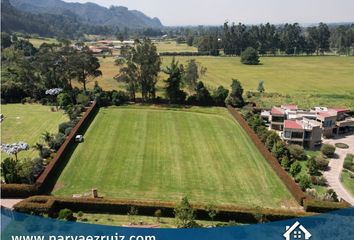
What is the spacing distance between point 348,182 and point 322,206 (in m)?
8.98

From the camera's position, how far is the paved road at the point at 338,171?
36.0 m

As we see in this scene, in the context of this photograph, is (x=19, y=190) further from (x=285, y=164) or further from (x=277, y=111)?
(x=277, y=111)

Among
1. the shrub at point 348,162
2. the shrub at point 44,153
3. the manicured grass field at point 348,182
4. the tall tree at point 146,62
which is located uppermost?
the tall tree at point 146,62

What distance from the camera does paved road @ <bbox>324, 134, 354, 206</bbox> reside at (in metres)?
36.0

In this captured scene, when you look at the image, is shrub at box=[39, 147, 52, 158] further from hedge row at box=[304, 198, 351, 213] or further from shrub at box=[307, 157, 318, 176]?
shrub at box=[307, 157, 318, 176]

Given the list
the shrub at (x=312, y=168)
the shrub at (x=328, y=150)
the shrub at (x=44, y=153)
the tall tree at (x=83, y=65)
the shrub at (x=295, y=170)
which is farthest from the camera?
the tall tree at (x=83, y=65)

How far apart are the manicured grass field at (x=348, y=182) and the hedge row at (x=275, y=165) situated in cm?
604

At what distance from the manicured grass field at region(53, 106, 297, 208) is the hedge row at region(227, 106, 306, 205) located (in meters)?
0.62

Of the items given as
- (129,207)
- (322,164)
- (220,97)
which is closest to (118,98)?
(220,97)

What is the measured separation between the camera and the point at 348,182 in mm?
39000

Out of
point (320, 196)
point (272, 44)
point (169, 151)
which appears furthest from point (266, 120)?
point (272, 44)

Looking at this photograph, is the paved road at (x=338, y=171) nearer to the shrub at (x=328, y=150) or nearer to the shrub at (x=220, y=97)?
the shrub at (x=328, y=150)

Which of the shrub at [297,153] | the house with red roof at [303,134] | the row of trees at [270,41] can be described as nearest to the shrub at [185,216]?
the shrub at [297,153]

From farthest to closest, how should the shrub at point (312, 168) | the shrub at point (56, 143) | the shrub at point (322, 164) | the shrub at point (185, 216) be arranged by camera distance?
the shrub at point (56, 143) → the shrub at point (322, 164) → the shrub at point (312, 168) → the shrub at point (185, 216)
